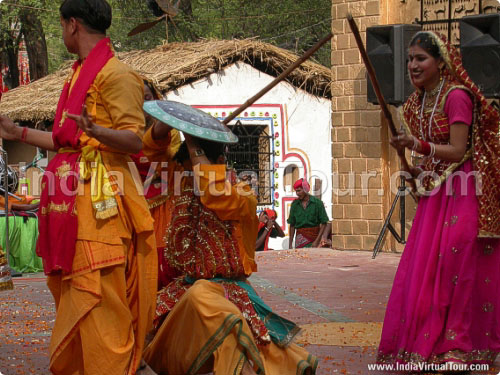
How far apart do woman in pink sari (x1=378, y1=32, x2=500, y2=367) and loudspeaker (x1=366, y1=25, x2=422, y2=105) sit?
23.9 feet

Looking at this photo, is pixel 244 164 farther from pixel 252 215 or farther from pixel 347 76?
pixel 252 215

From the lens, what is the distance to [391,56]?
13000mm

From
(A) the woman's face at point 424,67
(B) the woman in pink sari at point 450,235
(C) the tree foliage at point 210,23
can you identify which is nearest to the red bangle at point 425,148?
(B) the woman in pink sari at point 450,235

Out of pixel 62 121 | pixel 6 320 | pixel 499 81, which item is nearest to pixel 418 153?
pixel 62 121

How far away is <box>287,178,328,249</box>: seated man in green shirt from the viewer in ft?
51.2

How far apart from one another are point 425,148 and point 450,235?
1.85 ft

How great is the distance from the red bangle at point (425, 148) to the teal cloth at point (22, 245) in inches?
364

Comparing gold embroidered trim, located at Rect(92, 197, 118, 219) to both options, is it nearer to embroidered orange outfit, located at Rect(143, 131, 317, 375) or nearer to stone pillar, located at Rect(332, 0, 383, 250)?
embroidered orange outfit, located at Rect(143, 131, 317, 375)

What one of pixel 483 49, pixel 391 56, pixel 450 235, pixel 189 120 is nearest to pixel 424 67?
pixel 450 235

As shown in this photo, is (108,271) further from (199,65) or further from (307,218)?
(199,65)

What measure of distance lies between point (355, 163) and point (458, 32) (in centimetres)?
256

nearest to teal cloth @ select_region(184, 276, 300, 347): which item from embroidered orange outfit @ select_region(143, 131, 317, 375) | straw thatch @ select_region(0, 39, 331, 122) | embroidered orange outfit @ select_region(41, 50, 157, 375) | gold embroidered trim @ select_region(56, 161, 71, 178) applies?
embroidered orange outfit @ select_region(143, 131, 317, 375)

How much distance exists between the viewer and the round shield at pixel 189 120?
15.7 feet

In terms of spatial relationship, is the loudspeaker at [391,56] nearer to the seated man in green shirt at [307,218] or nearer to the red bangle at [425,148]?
the seated man in green shirt at [307,218]
